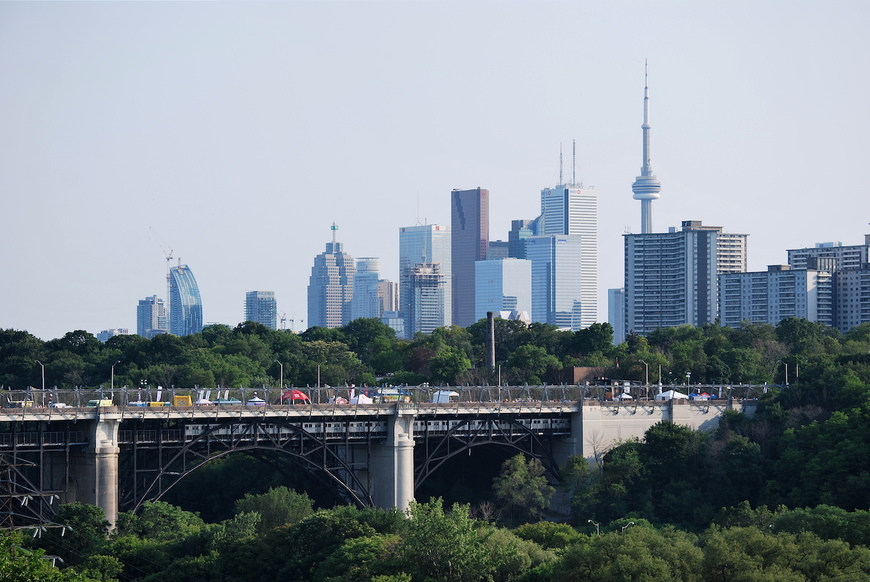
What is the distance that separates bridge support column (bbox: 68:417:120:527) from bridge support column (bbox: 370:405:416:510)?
22.7 metres

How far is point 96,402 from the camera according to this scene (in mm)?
102500

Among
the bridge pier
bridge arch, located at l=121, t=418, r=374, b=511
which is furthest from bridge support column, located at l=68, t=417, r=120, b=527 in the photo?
bridge arch, located at l=121, t=418, r=374, b=511

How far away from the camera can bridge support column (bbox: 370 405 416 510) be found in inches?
4510

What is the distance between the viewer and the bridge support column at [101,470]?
100 metres

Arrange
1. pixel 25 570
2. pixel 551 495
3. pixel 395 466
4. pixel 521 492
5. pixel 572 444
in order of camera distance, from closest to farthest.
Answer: pixel 25 570
pixel 395 466
pixel 521 492
pixel 551 495
pixel 572 444

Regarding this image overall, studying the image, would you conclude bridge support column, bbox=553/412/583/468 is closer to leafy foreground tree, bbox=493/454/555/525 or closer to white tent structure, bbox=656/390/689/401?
leafy foreground tree, bbox=493/454/555/525

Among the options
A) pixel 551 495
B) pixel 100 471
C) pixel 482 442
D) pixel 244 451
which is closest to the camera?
pixel 100 471

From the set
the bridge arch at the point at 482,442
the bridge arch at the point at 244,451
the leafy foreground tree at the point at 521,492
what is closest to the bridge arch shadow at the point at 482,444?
the bridge arch at the point at 482,442

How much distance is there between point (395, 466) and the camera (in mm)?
114938

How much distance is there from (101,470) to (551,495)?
38469 millimetres

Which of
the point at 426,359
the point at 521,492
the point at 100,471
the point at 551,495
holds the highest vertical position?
the point at 426,359

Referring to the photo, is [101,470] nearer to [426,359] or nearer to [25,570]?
[25,570]

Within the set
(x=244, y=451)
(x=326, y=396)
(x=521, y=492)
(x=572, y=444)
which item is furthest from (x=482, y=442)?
(x=244, y=451)

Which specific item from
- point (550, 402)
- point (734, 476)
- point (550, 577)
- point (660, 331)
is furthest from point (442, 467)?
point (660, 331)
